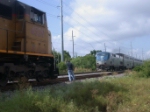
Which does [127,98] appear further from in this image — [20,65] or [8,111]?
[20,65]

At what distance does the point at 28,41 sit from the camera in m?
12.3

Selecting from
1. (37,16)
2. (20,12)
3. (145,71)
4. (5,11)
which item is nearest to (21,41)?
(20,12)

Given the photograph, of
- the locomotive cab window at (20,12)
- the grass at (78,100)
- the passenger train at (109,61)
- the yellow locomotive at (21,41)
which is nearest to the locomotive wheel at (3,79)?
the yellow locomotive at (21,41)

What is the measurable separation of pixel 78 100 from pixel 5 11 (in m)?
5.75

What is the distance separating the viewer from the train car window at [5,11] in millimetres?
11152

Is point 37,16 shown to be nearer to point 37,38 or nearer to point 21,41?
point 37,38

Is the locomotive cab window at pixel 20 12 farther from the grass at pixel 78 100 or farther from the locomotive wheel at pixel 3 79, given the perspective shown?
the grass at pixel 78 100

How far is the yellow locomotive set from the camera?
36.5 ft

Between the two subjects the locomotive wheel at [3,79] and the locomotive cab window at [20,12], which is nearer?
the locomotive wheel at [3,79]

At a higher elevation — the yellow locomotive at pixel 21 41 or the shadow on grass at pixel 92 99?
the yellow locomotive at pixel 21 41

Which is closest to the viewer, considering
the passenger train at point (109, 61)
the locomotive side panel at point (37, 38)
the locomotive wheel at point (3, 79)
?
the locomotive wheel at point (3, 79)

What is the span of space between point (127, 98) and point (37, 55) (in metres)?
5.80

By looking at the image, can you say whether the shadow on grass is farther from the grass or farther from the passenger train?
the passenger train

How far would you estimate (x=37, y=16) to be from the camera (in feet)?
44.6
